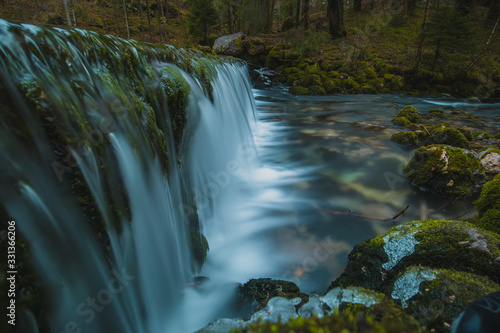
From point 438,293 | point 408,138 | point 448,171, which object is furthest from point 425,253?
point 408,138

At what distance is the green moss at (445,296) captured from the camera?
1.46 m

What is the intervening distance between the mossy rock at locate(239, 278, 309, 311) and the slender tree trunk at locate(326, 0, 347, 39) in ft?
71.5

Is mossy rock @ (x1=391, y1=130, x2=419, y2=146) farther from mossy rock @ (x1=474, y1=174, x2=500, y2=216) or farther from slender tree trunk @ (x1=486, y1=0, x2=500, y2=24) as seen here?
slender tree trunk @ (x1=486, y1=0, x2=500, y2=24)

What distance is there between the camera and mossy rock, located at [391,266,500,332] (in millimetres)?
1470

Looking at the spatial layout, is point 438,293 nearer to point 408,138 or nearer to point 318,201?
point 318,201

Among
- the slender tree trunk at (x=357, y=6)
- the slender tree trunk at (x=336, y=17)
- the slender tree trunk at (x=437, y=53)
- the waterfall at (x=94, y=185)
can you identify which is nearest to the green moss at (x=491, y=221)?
the waterfall at (x=94, y=185)

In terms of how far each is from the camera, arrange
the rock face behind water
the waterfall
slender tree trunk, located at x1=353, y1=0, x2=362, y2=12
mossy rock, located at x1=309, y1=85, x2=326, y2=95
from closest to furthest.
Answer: the waterfall < mossy rock, located at x1=309, y1=85, x2=326, y2=95 < the rock face behind water < slender tree trunk, located at x1=353, y1=0, x2=362, y2=12

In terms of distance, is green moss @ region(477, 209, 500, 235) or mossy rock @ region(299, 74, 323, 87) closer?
green moss @ region(477, 209, 500, 235)

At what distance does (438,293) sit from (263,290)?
170cm

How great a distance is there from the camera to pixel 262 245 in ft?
13.4

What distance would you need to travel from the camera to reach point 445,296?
1.59 metres

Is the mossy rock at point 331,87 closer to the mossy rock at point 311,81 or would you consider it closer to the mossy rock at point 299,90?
the mossy rock at point 311,81

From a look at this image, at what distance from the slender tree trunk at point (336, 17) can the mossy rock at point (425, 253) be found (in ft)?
70.3

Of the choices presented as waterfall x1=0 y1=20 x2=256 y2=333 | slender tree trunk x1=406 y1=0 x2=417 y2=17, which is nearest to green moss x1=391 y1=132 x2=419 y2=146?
waterfall x1=0 y1=20 x2=256 y2=333
